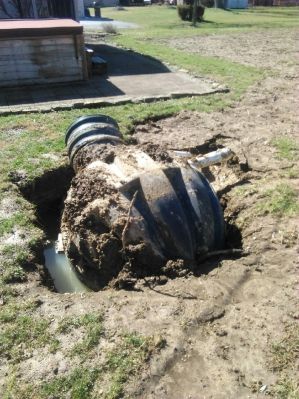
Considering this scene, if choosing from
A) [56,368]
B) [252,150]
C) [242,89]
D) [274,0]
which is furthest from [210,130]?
[274,0]

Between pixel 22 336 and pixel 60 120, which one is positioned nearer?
pixel 22 336

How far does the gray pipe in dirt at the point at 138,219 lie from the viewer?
4.60m

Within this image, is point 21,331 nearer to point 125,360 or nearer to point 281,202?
point 125,360

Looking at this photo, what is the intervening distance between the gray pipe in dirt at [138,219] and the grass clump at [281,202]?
2.82 ft

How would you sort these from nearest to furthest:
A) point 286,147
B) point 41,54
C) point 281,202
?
point 281,202, point 286,147, point 41,54

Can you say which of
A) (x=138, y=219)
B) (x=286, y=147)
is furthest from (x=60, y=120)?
(x=138, y=219)

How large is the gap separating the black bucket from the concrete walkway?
313cm

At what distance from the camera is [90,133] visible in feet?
20.5

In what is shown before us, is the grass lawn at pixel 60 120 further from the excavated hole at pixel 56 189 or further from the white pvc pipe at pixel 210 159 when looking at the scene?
the white pvc pipe at pixel 210 159

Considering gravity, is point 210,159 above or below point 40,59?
below

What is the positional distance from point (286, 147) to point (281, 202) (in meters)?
2.14

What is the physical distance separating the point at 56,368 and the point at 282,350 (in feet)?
6.03

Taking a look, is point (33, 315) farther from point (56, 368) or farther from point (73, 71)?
point (73, 71)

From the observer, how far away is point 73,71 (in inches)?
455
